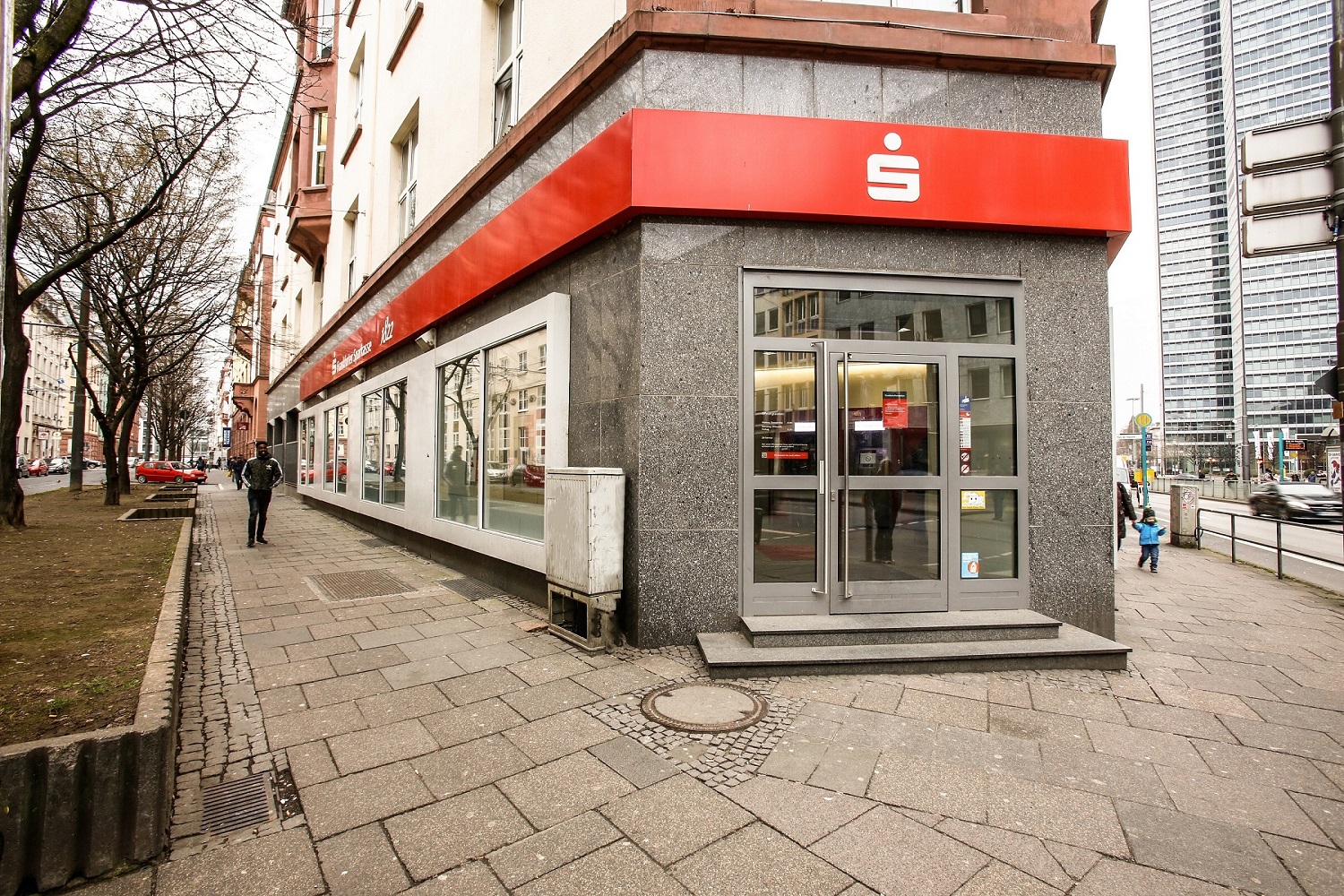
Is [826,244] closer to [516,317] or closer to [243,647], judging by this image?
[516,317]

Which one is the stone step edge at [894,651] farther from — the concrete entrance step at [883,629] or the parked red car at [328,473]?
the parked red car at [328,473]

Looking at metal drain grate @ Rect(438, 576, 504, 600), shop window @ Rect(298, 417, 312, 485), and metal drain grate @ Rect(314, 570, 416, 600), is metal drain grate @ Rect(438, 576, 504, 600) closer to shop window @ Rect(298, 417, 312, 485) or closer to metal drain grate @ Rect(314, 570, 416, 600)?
metal drain grate @ Rect(314, 570, 416, 600)

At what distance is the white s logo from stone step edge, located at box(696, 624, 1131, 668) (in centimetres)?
352

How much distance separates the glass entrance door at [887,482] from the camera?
519 centimetres

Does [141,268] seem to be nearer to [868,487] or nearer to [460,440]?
[460,440]

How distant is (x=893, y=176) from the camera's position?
518 centimetres

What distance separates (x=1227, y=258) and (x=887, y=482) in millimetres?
130392

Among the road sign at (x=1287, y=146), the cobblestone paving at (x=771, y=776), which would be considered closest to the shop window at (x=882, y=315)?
the road sign at (x=1287, y=146)

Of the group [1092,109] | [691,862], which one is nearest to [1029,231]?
[1092,109]

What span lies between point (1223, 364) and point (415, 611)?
13544 centimetres

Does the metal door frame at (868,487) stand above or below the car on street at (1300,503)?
above

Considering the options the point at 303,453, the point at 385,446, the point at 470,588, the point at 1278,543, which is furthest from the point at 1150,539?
the point at 303,453

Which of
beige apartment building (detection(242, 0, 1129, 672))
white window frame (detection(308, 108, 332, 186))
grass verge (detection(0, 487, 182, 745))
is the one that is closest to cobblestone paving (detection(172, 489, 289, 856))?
grass verge (detection(0, 487, 182, 745))

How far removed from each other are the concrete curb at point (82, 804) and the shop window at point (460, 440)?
5.41 metres
